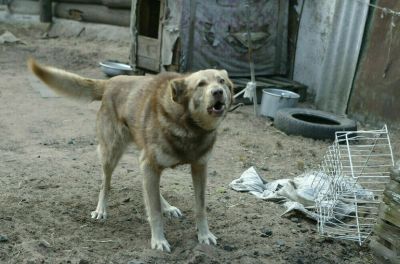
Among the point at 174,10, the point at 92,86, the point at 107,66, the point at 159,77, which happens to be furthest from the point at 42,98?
the point at 159,77

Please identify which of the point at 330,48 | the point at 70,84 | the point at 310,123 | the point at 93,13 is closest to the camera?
the point at 70,84

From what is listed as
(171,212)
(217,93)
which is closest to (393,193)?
(217,93)

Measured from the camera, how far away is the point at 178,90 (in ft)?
12.2

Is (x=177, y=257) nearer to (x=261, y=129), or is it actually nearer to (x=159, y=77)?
(x=159, y=77)

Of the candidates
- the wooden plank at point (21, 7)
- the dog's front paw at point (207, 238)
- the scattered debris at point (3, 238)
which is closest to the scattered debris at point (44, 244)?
the scattered debris at point (3, 238)

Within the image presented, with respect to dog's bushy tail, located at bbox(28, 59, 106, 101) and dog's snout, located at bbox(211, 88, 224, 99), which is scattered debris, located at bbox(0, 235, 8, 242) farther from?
dog's snout, located at bbox(211, 88, 224, 99)

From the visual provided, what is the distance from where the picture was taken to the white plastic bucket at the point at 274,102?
7.94 metres

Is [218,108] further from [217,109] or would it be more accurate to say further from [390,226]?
[390,226]

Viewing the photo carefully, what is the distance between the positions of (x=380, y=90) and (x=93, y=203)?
15.3ft

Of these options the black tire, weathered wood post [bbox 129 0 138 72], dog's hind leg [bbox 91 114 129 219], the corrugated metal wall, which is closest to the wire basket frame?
dog's hind leg [bbox 91 114 129 219]

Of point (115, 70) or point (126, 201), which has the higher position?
point (115, 70)

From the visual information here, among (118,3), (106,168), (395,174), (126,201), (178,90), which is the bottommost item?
(126,201)

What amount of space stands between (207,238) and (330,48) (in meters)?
5.29

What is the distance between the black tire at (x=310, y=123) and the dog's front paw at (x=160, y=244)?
3.68 m
